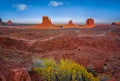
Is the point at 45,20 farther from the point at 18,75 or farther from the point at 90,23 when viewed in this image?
the point at 18,75

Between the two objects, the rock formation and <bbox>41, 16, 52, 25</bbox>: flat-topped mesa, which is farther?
<bbox>41, 16, 52, 25</bbox>: flat-topped mesa

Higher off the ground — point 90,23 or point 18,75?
point 18,75

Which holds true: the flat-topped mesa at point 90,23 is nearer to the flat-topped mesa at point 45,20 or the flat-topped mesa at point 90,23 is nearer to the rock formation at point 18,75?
the flat-topped mesa at point 45,20

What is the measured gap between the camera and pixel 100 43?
1127 inches

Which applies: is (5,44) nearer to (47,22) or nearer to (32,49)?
(32,49)

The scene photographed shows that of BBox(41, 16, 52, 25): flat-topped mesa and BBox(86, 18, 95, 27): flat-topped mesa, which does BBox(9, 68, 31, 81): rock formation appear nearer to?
BBox(41, 16, 52, 25): flat-topped mesa

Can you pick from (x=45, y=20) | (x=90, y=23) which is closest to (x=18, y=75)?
(x=45, y=20)

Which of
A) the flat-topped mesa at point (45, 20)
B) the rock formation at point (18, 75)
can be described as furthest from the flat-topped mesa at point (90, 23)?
the rock formation at point (18, 75)

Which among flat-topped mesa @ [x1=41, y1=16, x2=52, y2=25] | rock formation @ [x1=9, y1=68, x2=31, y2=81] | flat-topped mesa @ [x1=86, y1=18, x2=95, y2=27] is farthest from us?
flat-topped mesa @ [x1=86, y1=18, x2=95, y2=27]

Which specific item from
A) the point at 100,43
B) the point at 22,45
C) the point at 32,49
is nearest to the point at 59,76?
the point at 32,49

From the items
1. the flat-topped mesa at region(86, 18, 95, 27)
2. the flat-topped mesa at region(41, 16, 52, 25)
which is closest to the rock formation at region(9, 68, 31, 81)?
the flat-topped mesa at region(41, 16, 52, 25)

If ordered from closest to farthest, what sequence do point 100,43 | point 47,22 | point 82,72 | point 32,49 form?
point 82,72 → point 32,49 → point 100,43 → point 47,22

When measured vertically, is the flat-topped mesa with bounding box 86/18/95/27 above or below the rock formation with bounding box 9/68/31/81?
below

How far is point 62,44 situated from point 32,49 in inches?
162
